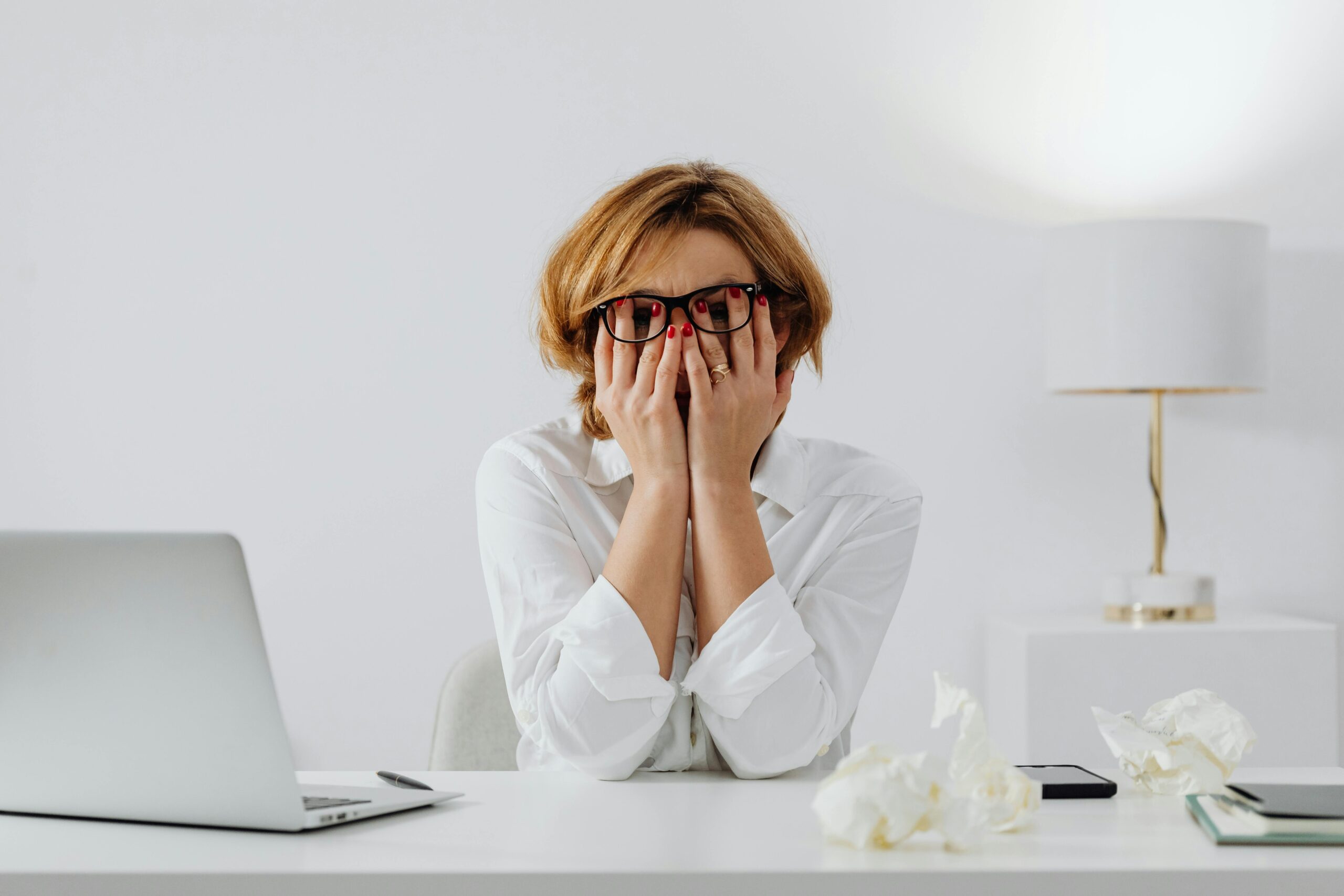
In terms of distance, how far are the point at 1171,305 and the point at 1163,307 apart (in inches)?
0.5

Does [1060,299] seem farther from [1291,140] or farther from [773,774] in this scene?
[773,774]

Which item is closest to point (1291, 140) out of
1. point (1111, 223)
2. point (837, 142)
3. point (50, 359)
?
point (1111, 223)

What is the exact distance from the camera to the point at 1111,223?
2162 millimetres

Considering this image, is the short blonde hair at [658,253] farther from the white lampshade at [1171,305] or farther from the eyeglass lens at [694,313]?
the white lampshade at [1171,305]

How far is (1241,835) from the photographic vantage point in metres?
0.67

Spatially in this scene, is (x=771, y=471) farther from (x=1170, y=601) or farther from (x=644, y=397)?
(x=1170, y=601)

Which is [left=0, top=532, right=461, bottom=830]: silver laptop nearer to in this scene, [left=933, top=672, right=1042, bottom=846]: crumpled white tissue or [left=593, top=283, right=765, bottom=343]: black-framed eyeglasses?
[left=933, top=672, right=1042, bottom=846]: crumpled white tissue

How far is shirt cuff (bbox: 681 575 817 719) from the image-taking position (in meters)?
1.03

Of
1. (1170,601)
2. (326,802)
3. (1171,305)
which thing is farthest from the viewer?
(1170,601)

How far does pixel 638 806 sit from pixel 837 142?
196 cm

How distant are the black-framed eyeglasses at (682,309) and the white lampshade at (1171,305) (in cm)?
112

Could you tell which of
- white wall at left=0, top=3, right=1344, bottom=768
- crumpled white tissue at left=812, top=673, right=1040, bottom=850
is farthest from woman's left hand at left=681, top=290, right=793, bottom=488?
white wall at left=0, top=3, right=1344, bottom=768

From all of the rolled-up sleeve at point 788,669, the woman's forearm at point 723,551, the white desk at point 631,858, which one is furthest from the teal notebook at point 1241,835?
the woman's forearm at point 723,551

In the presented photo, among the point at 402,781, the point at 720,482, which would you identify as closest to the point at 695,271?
A: the point at 720,482
